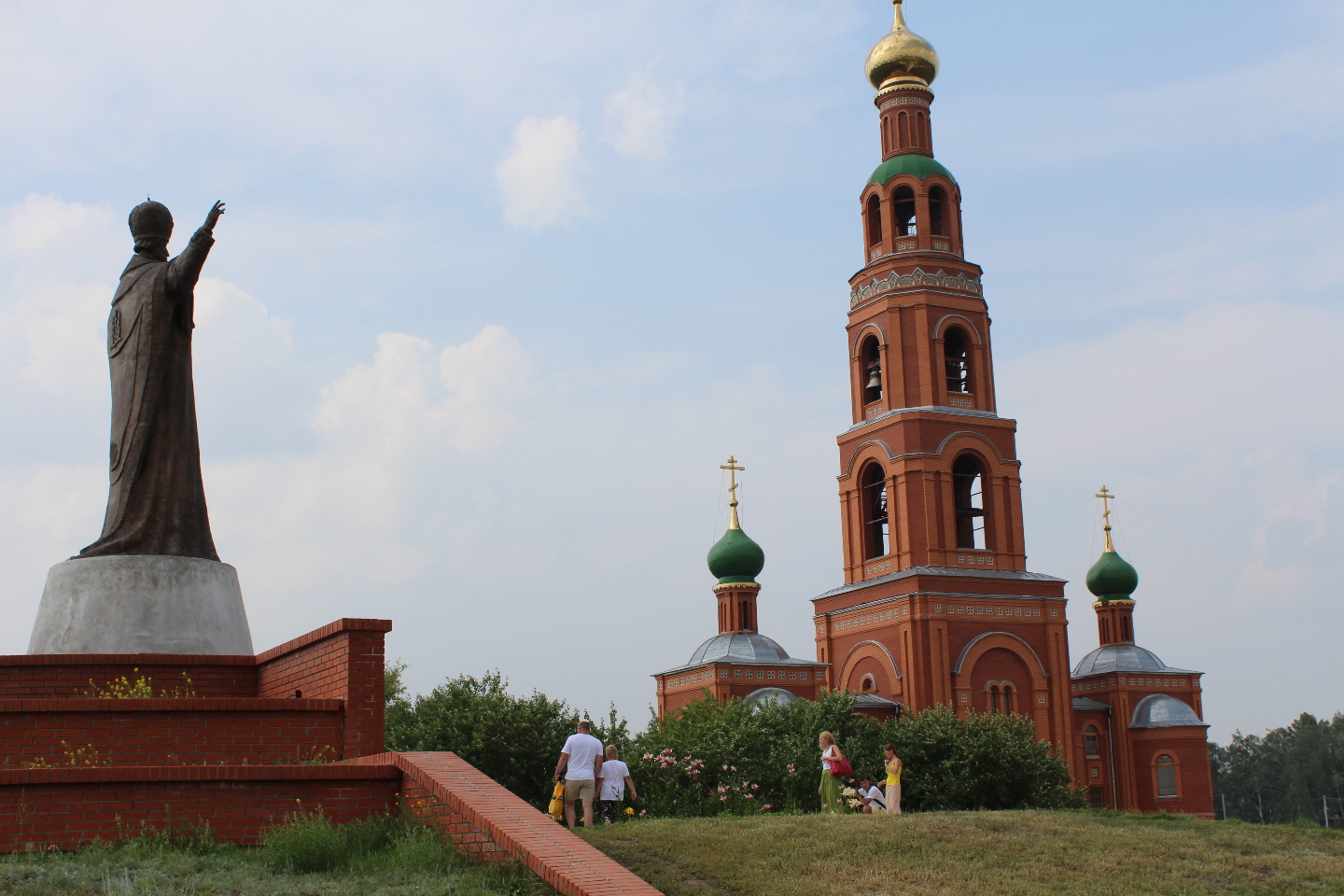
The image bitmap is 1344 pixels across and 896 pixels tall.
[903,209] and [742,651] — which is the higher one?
[903,209]

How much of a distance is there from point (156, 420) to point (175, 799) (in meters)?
5.02

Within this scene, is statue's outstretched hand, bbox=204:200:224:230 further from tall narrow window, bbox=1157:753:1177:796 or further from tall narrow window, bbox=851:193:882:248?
tall narrow window, bbox=1157:753:1177:796

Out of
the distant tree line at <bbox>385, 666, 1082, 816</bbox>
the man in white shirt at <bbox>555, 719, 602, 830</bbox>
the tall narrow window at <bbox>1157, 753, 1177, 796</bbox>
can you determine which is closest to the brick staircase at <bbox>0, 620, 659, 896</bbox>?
the man in white shirt at <bbox>555, 719, 602, 830</bbox>

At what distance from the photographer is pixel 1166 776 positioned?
129 feet

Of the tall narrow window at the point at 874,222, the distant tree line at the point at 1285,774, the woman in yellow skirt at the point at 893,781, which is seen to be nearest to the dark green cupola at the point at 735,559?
the tall narrow window at the point at 874,222

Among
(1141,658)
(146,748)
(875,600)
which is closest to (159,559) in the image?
(146,748)

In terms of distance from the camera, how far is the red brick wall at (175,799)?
8.08 m

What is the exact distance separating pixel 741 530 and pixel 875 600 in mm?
7631

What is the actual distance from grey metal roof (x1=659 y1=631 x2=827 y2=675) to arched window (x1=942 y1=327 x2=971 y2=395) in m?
8.44

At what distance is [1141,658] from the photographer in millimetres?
42156

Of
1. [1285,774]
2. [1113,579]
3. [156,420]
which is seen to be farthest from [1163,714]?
[1285,774]

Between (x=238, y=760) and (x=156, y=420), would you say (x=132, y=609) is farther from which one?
(x=238, y=760)

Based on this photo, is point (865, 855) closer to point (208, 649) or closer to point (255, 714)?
point (255, 714)

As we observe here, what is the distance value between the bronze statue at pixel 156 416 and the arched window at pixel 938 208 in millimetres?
27361
